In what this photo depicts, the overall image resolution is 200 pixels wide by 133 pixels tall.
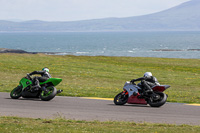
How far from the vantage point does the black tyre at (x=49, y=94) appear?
54.6ft

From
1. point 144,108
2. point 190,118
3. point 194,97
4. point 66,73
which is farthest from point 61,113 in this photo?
point 66,73

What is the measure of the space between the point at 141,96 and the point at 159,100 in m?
0.90

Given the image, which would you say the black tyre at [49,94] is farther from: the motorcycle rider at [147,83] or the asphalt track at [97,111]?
the motorcycle rider at [147,83]

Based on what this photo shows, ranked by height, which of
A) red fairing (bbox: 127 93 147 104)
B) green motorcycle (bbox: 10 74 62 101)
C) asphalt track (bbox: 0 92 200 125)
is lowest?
asphalt track (bbox: 0 92 200 125)

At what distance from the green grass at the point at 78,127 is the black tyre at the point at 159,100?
3.91 metres

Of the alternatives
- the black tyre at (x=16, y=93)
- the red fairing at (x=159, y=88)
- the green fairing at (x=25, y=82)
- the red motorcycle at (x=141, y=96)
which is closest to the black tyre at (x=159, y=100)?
the red motorcycle at (x=141, y=96)

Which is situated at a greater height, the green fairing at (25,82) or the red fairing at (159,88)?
the green fairing at (25,82)

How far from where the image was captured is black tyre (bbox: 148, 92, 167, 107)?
49.9ft

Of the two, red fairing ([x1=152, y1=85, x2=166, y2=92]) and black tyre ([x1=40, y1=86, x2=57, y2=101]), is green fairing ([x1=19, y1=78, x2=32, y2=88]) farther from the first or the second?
red fairing ([x1=152, y1=85, x2=166, y2=92])

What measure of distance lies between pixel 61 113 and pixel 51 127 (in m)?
3.33

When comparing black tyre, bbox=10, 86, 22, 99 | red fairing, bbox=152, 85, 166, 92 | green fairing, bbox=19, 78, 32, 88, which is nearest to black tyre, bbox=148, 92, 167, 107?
red fairing, bbox=152, 85, 166, 92

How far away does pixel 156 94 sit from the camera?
50.9ft

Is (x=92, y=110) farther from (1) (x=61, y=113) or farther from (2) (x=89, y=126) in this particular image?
(2) (x=89, y=126)

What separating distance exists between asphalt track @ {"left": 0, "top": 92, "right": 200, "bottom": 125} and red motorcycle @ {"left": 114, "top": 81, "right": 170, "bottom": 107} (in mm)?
254
